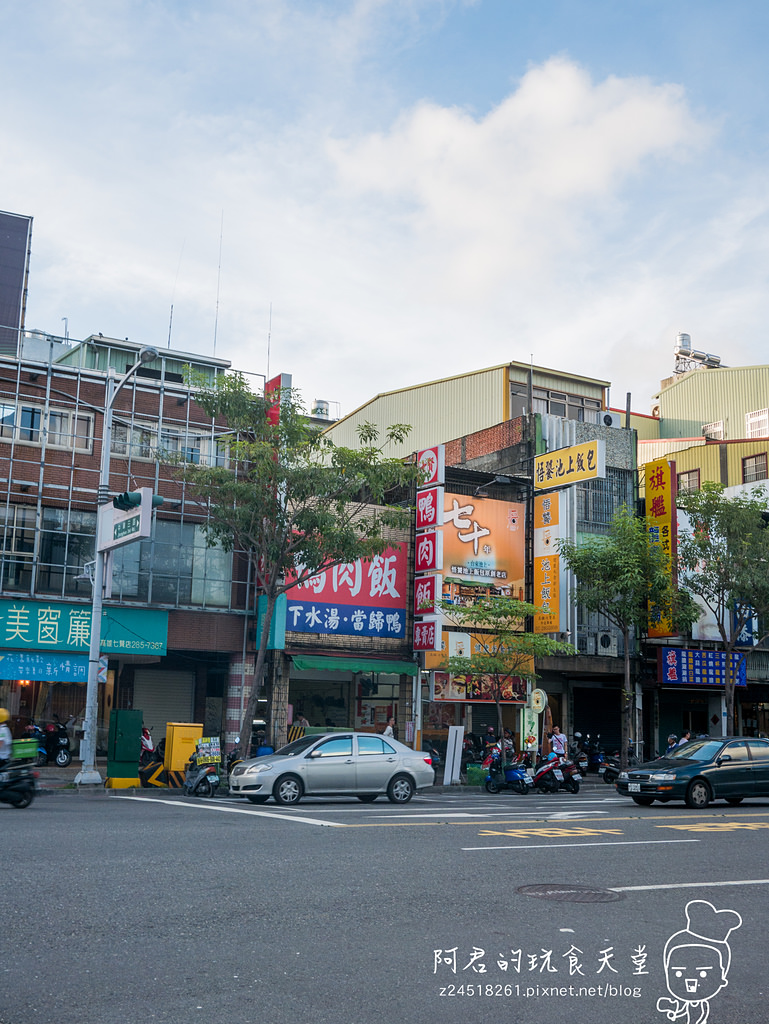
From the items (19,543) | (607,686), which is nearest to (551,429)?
(607,686)

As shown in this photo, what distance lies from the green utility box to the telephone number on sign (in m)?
17.2

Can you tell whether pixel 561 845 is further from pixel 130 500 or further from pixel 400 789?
pixel 130 500

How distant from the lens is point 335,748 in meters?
18.7

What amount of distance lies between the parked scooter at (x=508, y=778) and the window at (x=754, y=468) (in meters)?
24.7

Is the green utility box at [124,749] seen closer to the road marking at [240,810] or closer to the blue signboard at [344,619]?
the road marking at [240,810]

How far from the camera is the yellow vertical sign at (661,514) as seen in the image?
108ft

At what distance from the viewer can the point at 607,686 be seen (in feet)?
121

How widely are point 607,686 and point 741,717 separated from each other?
7.08m

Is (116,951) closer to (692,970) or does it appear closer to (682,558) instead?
(692,970)

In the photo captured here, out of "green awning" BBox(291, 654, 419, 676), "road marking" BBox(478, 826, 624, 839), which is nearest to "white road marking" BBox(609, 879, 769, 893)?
"road marking" BBox(478, 826, 624, 839)

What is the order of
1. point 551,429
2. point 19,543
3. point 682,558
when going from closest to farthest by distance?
1. point 19,543
2. point 682,558
3. point 551,429

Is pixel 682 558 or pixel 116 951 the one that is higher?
pixel 682 558

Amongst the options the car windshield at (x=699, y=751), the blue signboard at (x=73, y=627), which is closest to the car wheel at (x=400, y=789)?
the car windshield at (x=699, y=751)

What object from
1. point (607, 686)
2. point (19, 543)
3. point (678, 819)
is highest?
point (19, 543)
